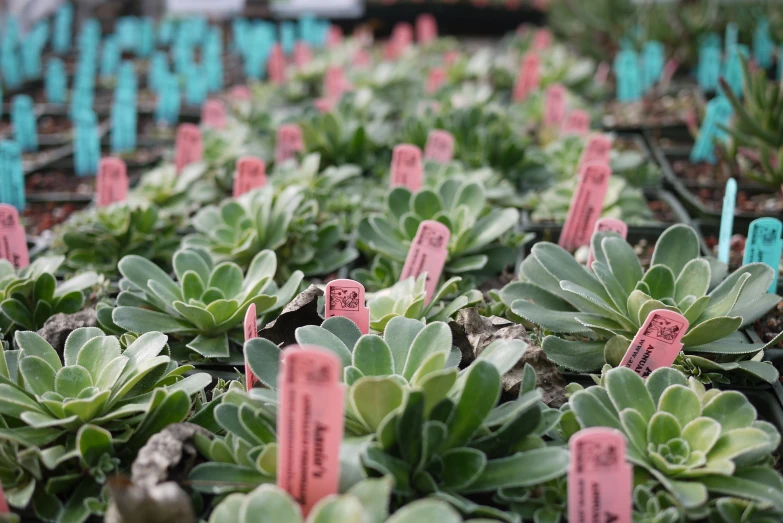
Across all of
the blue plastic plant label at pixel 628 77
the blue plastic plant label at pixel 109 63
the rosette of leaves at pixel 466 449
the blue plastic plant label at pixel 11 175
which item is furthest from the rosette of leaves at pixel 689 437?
the blue plastic plant label at pixel 109 63

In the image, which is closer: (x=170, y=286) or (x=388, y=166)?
(x=170, y=286)

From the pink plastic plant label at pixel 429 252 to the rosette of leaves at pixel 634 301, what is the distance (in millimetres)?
156

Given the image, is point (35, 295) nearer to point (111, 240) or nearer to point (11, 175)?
point (111, 240)

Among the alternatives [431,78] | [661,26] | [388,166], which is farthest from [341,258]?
[661,26]

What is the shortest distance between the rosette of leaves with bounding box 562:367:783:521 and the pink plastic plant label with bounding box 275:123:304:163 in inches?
61.1

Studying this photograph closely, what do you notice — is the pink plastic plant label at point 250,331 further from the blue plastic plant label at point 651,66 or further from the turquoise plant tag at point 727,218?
the blue plastic plant label at point 651,66

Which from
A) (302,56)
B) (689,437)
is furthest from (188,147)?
(302,56)

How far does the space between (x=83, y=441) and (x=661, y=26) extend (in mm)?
3766

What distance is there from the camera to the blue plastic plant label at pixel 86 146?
2750 millimetres

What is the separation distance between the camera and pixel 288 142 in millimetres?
2428

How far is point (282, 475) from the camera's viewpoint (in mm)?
928

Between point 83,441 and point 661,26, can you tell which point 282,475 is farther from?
point 661,26

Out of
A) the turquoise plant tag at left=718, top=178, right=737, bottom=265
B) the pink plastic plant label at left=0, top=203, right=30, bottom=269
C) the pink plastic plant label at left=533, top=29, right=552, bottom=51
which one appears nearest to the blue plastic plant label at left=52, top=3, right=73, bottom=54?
the pink plastic plant label at left=533, top=29, right=552, bottom=51

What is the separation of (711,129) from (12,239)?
223 centimetres
